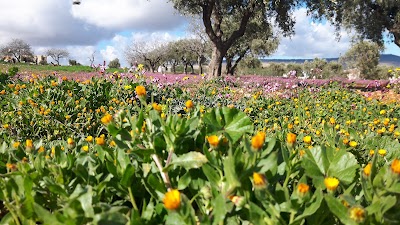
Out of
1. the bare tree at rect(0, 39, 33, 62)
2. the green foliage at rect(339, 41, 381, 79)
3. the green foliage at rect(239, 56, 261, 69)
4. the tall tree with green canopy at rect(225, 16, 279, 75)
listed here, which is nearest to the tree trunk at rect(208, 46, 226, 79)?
the tall tree with green canopy at rect(225, 16, 279, 75)

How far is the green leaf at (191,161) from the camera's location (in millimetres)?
950

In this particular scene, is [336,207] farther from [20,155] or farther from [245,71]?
[245,71]

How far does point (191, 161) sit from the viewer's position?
0.97 metres

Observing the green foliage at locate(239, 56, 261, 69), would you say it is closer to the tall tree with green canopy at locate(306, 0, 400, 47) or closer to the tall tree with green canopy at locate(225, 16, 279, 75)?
the tall tree with green canopy at locate(225, 16, 279, 75)

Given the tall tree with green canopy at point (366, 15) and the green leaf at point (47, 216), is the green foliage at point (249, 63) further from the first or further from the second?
the green leaf at point (47, 216)

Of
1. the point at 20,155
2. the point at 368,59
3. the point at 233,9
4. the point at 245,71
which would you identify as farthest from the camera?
the point at 245,71

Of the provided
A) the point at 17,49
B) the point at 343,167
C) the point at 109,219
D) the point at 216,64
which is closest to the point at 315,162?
the point at 343,167

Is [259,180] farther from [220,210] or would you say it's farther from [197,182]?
[197,182]

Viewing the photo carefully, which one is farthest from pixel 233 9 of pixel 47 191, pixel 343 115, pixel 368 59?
pixel 368 59

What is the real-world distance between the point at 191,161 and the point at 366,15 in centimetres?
2132

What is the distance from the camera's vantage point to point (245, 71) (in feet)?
179

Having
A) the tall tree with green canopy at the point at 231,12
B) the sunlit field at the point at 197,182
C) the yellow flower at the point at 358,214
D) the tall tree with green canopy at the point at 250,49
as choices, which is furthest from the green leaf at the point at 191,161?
the tall tree with green canopy at the point at 250,49

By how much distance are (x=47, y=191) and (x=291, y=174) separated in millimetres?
702

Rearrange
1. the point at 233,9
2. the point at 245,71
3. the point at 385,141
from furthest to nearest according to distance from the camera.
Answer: the point at 245,71
the point at 233,9
the point at 385,141
